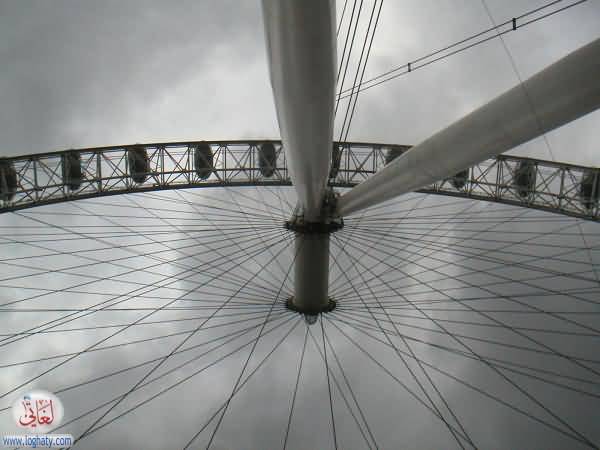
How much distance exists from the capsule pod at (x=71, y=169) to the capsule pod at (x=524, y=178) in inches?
781

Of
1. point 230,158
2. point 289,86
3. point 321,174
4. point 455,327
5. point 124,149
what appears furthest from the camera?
point 455,327

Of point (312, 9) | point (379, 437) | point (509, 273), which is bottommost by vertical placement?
point (379, 437)

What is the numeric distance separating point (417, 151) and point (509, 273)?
27.3m

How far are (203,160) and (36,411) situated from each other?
11361 millimetres

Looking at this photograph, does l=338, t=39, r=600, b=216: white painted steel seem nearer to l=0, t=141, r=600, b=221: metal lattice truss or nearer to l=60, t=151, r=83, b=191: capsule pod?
l=0, t=141, r=600, b=221: metal lattice truss

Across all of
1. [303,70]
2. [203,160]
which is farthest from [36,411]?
[303,70]

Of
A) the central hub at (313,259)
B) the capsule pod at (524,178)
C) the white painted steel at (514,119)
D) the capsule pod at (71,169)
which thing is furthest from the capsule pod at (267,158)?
the white painted steel at (514,119)

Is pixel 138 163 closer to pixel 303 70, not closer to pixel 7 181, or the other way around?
pixel 7 181

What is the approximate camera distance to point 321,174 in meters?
7.83

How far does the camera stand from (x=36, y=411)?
12727mm

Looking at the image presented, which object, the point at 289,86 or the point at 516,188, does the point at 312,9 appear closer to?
the point at 289,86

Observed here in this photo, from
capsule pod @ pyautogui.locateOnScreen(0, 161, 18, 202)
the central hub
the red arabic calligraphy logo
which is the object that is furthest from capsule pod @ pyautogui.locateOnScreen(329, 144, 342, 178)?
the red arabic calligraphy logo

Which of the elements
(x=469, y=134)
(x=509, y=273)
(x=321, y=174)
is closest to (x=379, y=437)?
(x=509, y=273)

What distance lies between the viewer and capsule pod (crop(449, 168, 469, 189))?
2025 cm
